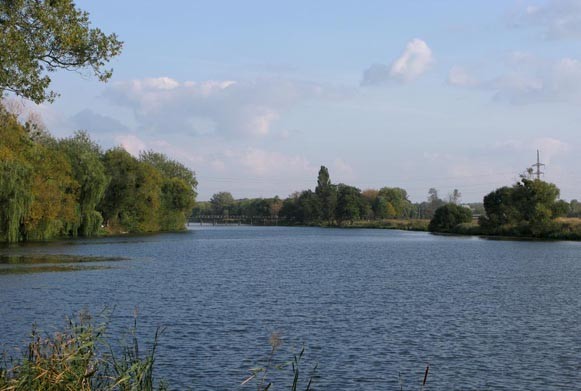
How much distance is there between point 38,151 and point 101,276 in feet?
129

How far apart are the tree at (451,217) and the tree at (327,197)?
64659mm

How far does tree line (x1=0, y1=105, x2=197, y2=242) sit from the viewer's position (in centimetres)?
6338

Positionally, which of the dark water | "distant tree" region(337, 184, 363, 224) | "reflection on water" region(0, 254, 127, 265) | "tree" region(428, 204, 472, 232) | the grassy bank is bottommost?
the dark water

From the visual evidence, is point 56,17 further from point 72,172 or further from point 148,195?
point 148,195

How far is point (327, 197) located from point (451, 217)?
238 ft

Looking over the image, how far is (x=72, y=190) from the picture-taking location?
264 feet

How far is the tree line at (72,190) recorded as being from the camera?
63375mm

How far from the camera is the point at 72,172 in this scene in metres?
82.7

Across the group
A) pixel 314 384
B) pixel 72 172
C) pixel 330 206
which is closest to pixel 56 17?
pixel 314 384

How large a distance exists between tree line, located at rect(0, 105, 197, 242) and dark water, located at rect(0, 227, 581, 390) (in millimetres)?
10654

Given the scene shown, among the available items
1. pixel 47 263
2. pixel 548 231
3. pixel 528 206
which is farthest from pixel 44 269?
pixel 528 206

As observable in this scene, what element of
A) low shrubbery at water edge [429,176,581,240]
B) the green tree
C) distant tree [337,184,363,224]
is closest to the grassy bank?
low shrubbery at water edge [429,176,581,240]

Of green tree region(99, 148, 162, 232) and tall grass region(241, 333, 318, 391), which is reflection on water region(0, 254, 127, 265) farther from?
green tree region(99, 148, 162, 232)

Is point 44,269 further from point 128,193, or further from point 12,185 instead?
point 128,193
